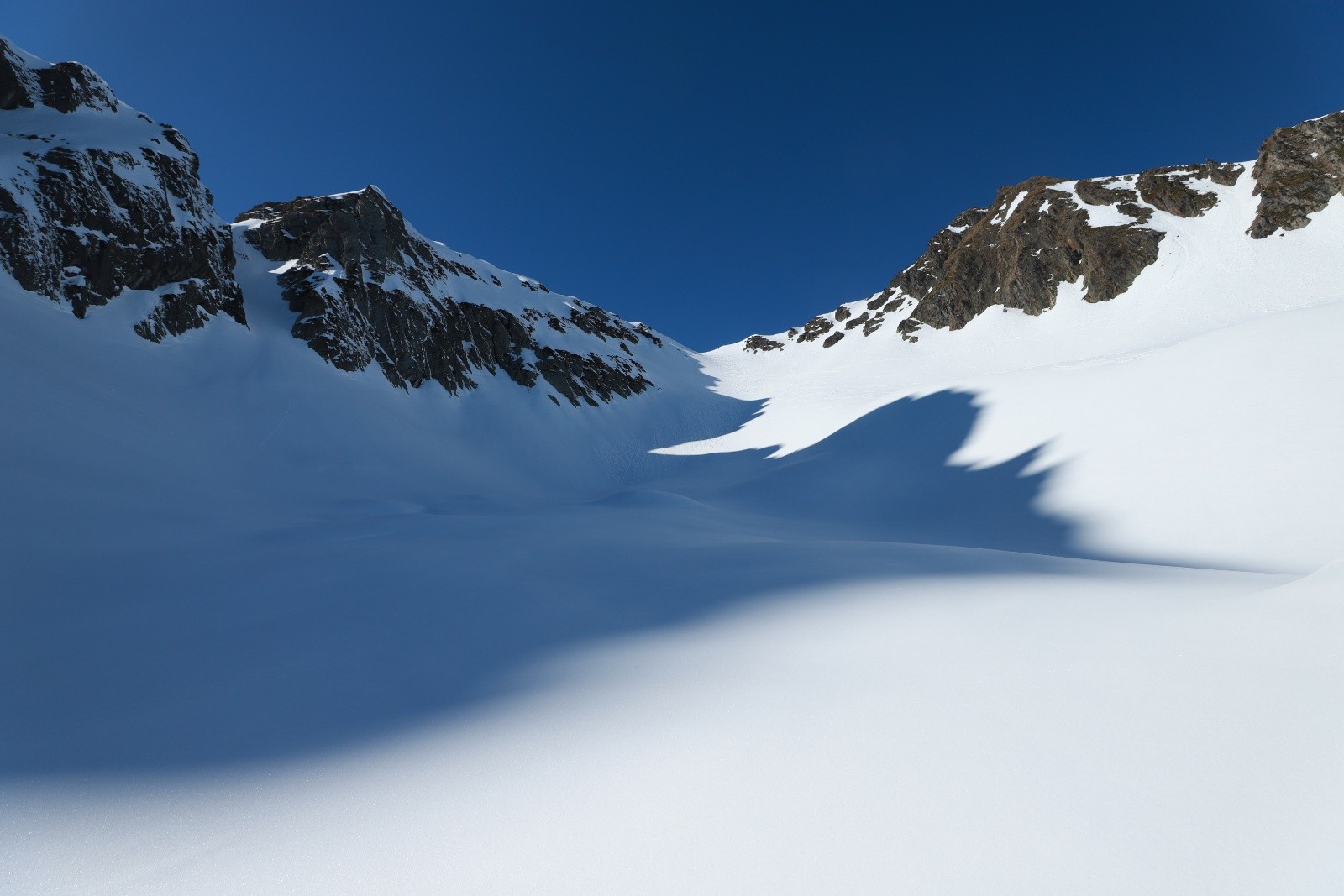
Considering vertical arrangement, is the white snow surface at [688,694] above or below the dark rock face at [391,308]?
below

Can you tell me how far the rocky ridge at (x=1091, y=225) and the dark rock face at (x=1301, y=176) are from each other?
64mm

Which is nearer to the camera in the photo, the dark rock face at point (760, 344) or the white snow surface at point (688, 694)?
the white snow surface at point (688, 694)

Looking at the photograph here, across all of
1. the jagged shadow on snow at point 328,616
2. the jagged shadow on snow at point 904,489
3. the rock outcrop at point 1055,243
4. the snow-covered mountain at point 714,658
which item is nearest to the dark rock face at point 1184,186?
the rock outcrop at point 1055,243

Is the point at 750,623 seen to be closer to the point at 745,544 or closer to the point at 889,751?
the point at 889,751

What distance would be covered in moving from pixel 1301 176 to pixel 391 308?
6732 cm

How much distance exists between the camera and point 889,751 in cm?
206

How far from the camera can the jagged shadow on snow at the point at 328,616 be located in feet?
8.95

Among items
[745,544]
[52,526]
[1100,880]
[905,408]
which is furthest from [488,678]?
[905,408]

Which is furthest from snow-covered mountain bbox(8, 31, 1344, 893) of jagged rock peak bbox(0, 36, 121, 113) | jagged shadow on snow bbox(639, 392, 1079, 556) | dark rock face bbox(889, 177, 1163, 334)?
dark rock face bbox(889, 177, 1163, 334)

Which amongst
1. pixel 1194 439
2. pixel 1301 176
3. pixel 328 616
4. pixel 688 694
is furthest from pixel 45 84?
pixel 1301 176

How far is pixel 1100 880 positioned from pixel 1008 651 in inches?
51.3

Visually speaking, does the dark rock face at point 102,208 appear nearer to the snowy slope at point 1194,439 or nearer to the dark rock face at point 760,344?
the snowy slope at point 1194,439

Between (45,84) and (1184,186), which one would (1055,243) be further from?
(45,84)

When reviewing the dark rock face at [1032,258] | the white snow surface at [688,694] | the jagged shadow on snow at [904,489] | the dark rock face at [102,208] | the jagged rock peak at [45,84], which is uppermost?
the dark rock face at [1032,258]
